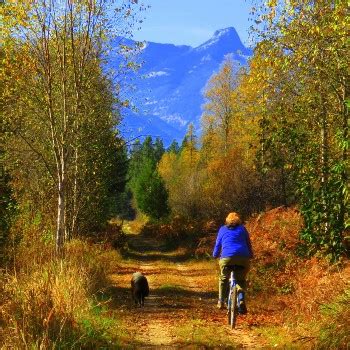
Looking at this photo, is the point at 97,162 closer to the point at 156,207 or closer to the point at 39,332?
the point at 39,332

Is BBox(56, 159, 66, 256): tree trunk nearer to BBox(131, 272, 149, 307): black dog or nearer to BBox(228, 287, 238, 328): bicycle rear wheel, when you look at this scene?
BBox(131, 272, 149, 307): black dog

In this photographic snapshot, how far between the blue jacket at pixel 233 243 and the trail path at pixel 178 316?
4.60ft

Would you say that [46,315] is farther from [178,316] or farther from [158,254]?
[158,254]

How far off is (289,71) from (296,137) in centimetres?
202

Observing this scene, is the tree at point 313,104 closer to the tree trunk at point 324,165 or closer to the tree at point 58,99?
the tree trunk at point 324,165

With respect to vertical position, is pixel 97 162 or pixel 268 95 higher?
pixel 268 95

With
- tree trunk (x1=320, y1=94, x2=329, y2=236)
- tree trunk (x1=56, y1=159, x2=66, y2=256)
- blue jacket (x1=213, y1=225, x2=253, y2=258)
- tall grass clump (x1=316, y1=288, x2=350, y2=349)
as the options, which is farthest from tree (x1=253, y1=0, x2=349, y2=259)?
tree trunk (x1=56, y1=159, x2=66, y2=256)

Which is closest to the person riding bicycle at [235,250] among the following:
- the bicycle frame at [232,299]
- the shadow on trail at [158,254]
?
the bicycle frame at [232,299]

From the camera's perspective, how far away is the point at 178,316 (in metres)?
11.6

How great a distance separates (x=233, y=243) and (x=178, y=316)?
105 inches

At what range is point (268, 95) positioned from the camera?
Answer: 15.7 m

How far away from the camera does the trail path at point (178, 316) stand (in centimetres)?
877

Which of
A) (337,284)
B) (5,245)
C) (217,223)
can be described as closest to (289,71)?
(337,284)

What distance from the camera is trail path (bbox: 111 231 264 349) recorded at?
8.77 meters
